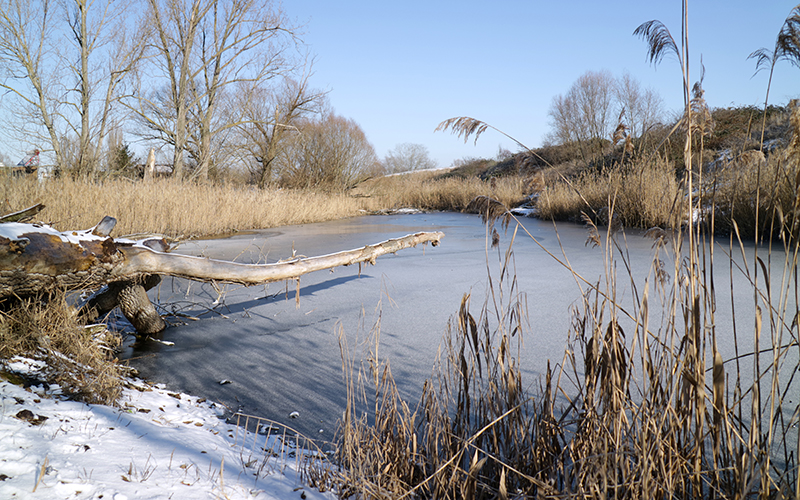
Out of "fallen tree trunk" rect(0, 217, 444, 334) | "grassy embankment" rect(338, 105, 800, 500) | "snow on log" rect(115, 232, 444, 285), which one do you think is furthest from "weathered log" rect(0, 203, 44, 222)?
"grassy embankment" rect(338, 105, 800, 500)

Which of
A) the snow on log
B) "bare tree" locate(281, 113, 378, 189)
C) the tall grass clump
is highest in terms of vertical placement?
"bare tree" locate(281, 113, 378, 189)

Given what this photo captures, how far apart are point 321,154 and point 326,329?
1519cm

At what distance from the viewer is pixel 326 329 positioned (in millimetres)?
3314

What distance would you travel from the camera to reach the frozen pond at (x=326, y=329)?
2.31m

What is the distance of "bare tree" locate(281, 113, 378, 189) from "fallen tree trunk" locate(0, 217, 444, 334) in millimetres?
14283

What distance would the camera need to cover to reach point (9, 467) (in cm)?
124

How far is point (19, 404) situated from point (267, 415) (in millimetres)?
881

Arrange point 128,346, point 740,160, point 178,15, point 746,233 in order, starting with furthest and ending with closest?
point 178,15 → point 746,233 → point 128,346 → point 740,160

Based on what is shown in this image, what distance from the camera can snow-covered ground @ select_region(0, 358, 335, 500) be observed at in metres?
1.24

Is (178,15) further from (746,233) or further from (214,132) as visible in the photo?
(746,233)

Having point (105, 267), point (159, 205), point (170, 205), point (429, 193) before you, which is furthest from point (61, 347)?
point (429, 193)

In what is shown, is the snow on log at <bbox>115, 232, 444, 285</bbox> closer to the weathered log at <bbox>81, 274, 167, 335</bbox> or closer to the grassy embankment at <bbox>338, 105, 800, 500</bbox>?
the weathered log at <bbox>81, 274, 167, 335</bbox>

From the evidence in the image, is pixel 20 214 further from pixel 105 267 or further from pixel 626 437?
pixel 626 437

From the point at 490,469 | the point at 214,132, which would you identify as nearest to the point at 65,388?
the point at 490,469
